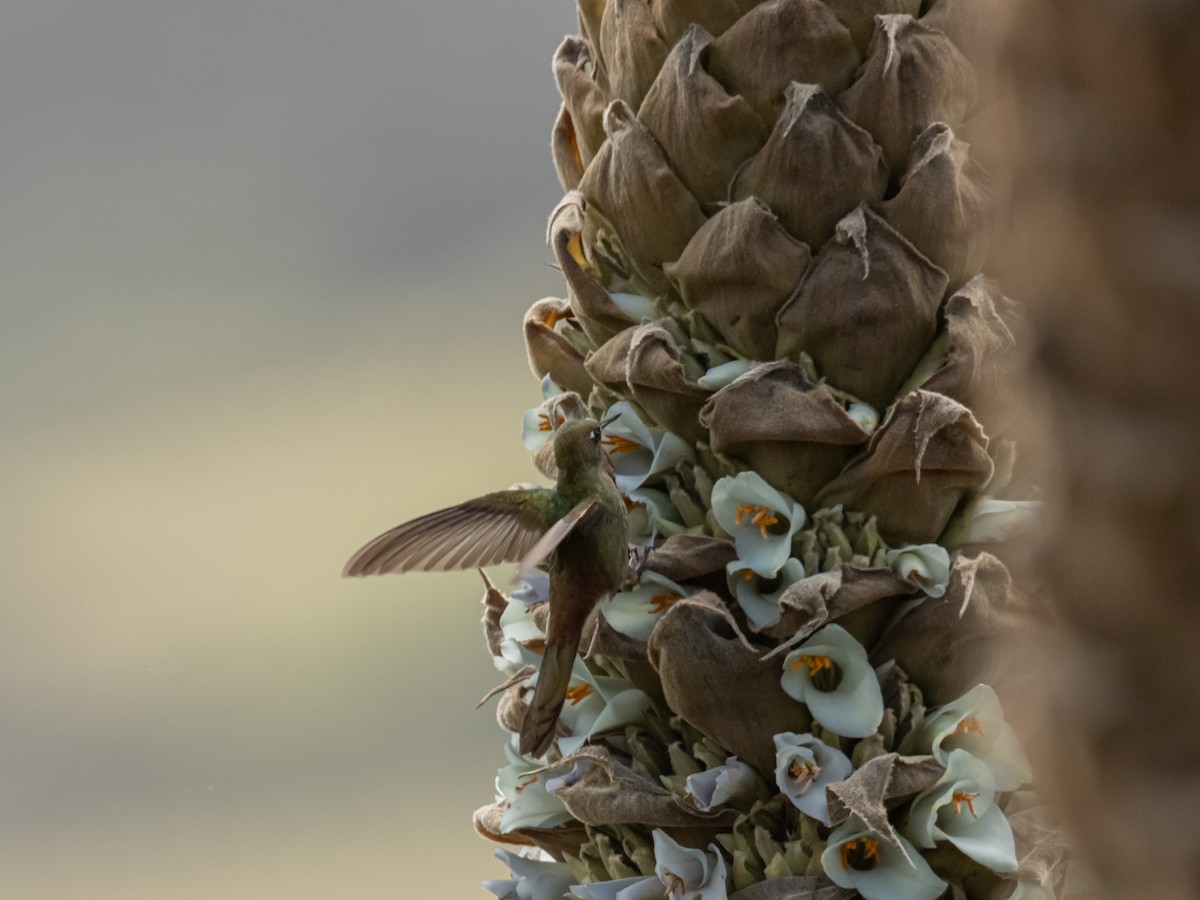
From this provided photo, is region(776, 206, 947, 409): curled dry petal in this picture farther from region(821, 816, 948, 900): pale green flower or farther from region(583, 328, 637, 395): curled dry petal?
region(821, 816, 948, 900): pale green flower

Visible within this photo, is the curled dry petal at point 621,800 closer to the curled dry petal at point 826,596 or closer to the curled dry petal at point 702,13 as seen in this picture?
the curled dry petal at point 826,596

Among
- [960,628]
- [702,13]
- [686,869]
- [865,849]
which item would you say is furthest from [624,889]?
[702,13]

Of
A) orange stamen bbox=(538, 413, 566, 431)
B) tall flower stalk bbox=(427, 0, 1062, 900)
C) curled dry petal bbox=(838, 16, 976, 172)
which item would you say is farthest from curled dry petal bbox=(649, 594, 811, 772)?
curled dry petal bbox=(838, 16, 976, 172)

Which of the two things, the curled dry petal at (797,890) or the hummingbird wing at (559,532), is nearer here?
the curled dry petal at (797,890)

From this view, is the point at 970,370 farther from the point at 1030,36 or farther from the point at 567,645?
the point at 1030,36

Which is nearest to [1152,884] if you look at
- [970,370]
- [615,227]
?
[970,370]

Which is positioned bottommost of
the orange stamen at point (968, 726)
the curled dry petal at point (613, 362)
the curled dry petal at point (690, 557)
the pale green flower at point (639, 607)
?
the orange stamen at point (968, 726)

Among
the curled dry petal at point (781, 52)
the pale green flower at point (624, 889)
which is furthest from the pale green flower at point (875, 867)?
the curled dry petal at point (781, 52)

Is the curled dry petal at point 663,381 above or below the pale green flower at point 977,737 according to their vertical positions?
above
